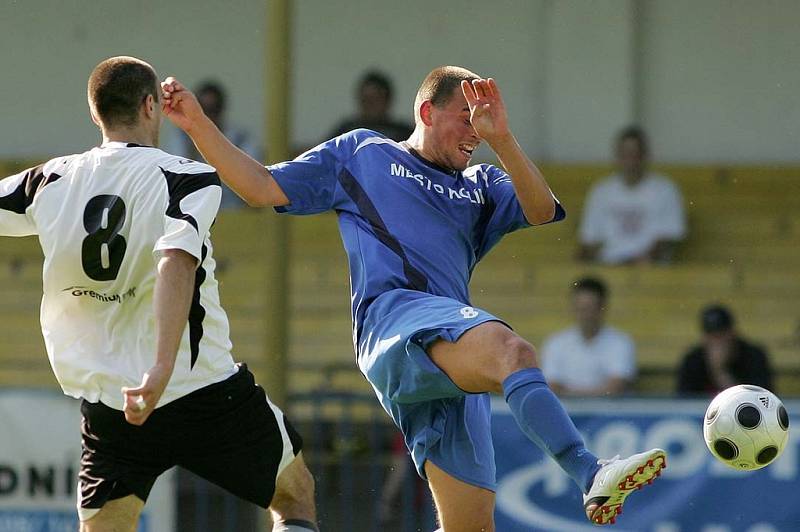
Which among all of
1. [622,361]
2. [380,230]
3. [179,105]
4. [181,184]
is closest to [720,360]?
[622,361]

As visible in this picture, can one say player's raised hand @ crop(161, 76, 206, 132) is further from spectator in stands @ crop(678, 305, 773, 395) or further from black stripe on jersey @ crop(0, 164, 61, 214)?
spectator in stands @ crop(678, 305, 773, 395)

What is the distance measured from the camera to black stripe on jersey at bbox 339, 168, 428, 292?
5734mm

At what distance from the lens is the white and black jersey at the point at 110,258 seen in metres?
5.37

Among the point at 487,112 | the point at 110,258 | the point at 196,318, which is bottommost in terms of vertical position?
the point at 196,318

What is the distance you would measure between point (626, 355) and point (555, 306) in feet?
6.05

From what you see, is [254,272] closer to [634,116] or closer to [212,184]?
[634,116]

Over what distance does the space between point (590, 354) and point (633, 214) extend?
2.02m

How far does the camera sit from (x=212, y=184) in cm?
534

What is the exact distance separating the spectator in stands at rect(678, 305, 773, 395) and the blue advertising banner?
1280 mm

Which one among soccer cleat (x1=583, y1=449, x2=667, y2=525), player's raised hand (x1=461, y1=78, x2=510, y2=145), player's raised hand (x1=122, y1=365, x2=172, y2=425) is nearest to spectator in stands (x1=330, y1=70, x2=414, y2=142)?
player's raised hand (x1=461, y1=78, x2=510, y2=145)

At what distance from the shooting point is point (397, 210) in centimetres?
580

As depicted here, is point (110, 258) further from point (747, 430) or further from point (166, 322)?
point (747, 430)

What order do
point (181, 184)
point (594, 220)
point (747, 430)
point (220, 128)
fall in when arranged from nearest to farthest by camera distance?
1. point (181, 184)
2. point (747, 430)
3. point (220, 128)
4. point (594, 220)

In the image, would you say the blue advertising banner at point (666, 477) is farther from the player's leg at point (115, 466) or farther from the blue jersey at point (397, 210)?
the player's leg at point (115, 466)
